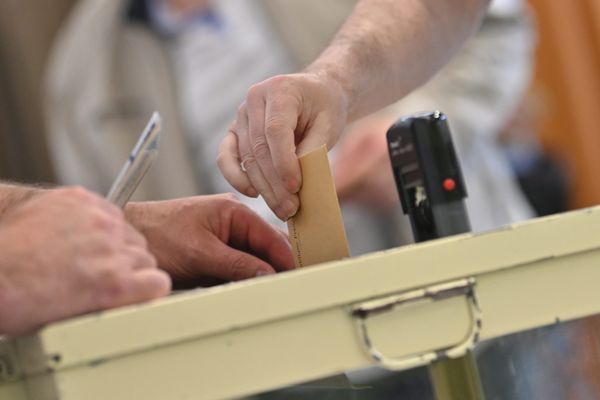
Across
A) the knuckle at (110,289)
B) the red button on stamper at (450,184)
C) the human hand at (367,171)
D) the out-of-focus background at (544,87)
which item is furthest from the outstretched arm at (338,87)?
the out-of-focus background at (544,87)

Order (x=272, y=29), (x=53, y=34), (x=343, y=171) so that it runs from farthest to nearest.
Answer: (x=53, y=34), (x=272, y=29), (x=343, y=171)

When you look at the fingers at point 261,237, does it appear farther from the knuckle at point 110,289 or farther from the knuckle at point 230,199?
the knuckle at point 110,289

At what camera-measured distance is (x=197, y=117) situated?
80.7 inches

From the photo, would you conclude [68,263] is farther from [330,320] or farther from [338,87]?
[338,87]

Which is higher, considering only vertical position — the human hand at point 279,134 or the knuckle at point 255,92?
the knuckle at point 255,92

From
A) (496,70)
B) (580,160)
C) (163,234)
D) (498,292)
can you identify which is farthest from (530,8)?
(498,292)

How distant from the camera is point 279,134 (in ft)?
2.79

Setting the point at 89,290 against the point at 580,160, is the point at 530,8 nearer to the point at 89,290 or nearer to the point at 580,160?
the point at 580,160

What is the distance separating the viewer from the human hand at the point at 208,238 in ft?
3.06

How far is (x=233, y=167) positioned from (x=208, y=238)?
0.08m

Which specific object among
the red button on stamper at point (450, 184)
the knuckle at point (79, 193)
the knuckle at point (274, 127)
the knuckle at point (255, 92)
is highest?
the knuckle at point (255, 92)

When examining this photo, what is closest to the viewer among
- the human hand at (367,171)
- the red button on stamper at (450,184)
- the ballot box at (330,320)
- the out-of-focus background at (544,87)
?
the ballot box at (330,320)

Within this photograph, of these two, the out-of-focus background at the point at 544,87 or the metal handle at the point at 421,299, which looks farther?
the out-of-focus background at the point at 544,87

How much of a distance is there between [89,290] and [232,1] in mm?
1515
